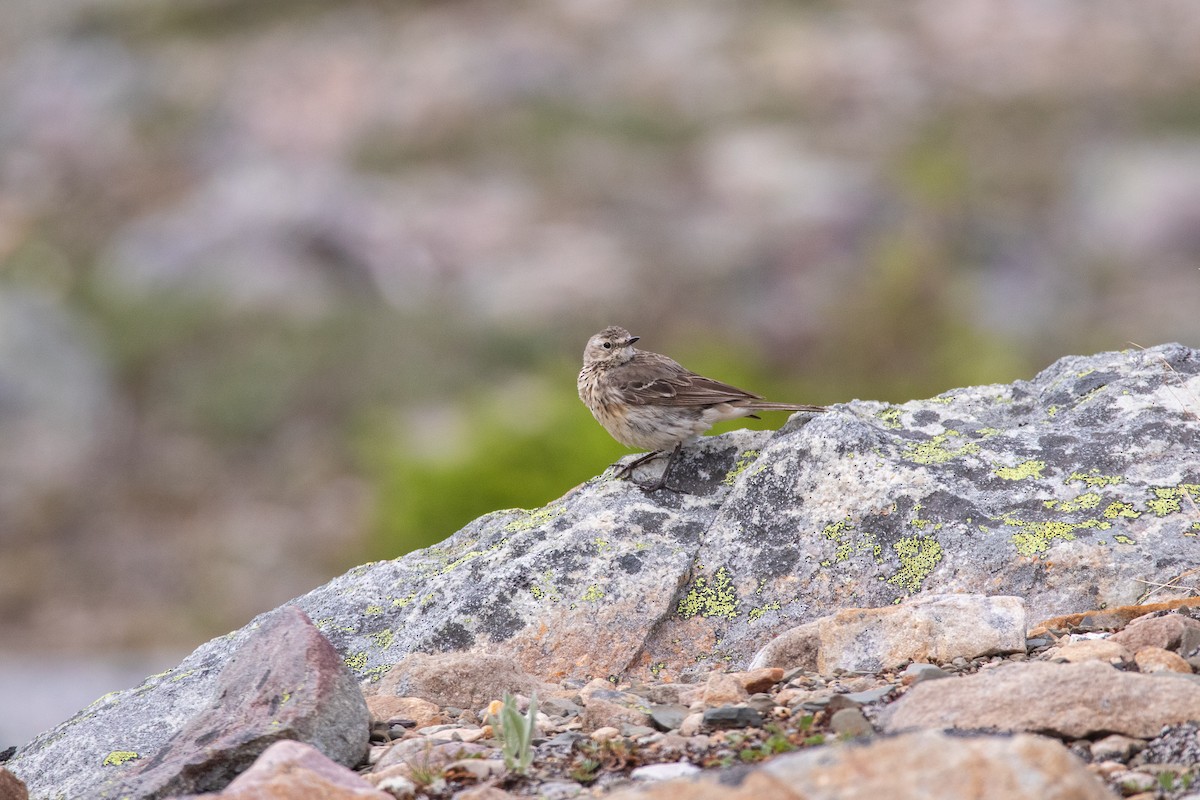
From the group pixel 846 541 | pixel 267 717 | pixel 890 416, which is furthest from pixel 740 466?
pixel 267 717

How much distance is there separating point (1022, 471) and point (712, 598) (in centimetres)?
164

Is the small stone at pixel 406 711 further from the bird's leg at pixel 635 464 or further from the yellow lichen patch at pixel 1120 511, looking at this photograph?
the yellow lichen patch at pixel 1120 511

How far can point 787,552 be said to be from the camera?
6.73 m

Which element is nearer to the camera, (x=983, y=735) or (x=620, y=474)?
(x=983, y=735)

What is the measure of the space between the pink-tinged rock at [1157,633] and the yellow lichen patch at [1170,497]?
38.8 inches

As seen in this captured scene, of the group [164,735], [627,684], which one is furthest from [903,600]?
[164,735]

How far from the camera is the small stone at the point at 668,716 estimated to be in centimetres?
531

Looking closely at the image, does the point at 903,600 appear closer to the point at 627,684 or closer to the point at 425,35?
the point at 627,684

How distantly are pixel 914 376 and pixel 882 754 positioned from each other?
16250mm

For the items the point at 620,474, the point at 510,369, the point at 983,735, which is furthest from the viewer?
the point at 510,369

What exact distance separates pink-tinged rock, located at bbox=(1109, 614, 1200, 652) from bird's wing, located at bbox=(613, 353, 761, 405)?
310 centimetres

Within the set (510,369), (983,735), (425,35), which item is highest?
(425,35)

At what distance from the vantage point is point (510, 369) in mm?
24906

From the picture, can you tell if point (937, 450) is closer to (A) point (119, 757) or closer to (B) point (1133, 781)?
(B) point (1133, 781)
